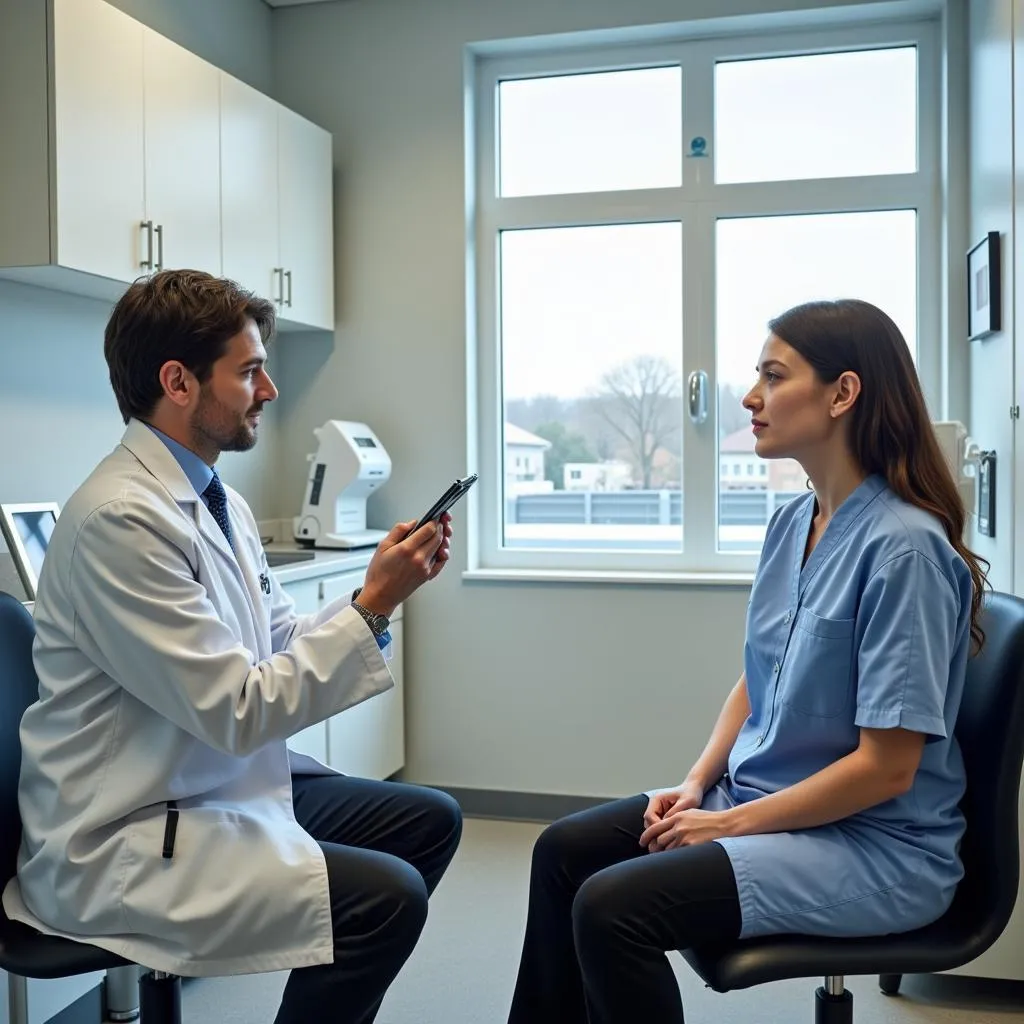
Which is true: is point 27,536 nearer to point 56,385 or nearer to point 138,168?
point 56,385

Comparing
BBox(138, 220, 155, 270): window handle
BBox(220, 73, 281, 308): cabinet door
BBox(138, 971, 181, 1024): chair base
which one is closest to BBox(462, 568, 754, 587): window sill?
BBox(220, 73, 281, 308): cabinet door

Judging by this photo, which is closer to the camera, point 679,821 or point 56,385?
point 679,821

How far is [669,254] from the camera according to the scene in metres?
3.42

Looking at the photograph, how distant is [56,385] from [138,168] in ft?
1.82

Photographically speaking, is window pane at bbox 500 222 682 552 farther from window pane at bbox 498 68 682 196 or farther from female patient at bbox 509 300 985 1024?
female patient at bbox 509 300 985 1024

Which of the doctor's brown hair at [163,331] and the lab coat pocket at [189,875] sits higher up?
the doctor's brown hair at [163,331]

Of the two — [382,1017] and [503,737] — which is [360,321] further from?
[382,1017]

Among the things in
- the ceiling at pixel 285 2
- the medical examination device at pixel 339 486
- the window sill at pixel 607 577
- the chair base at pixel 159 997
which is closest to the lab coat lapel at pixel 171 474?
the chair base at pixel 159 997

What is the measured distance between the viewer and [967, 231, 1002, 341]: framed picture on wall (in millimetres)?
2568

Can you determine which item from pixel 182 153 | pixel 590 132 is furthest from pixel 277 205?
pixel 590 132

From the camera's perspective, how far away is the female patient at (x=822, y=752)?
1304mm

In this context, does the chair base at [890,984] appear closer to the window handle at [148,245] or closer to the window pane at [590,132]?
the window handle at [148,245]

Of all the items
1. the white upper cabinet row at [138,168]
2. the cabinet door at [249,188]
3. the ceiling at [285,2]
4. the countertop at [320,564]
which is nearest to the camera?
the white upper cabinet row at [138,168]

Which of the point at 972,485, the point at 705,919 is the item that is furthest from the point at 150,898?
the point at 972,485
